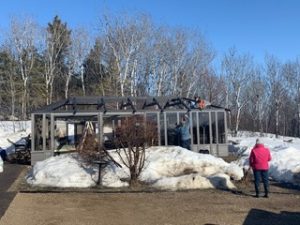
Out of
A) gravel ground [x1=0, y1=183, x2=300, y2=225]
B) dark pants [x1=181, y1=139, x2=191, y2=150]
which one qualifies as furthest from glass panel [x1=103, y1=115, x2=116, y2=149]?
gravel ground [x1=0, y1=183, x2=300, y2=225]

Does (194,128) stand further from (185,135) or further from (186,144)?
(186,144)

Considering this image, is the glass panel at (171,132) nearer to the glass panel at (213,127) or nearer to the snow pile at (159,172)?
the glass panel at (213,127)

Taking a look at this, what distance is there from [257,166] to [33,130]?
44.6 feet

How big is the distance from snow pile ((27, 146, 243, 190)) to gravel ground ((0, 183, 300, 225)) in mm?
1069

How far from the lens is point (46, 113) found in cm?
2650

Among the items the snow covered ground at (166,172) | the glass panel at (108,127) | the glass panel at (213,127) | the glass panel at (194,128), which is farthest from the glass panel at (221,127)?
the snow covered ground at (166,172)

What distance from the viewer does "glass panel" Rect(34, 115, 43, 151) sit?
26.1 metres

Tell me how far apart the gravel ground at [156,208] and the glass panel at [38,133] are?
10.5 meters

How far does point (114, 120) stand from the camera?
1048 inches

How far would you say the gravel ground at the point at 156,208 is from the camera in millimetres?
11305

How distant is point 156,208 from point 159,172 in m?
6.08

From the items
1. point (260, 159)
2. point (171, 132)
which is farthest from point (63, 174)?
point (171, 132)

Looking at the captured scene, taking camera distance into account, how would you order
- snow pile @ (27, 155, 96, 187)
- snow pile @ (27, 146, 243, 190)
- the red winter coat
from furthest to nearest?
1. snow pile @ (27, 155, 96, 187)
2. snow pile @ (27, 146, 243, 190)
3. the red winter coat

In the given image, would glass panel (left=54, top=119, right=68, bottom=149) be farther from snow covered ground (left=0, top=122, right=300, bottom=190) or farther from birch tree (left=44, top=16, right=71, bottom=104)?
birch tree (left=44, top=16, right=71, bottom=104)
